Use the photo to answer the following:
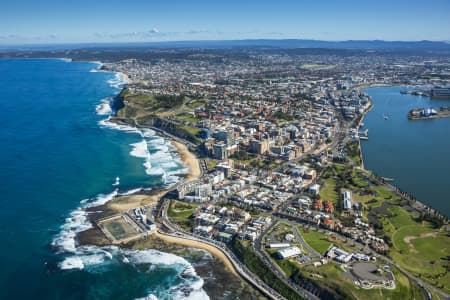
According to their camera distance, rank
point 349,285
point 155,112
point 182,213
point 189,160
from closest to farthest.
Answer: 1. point 349,285
2. point 182,213
3. point 189,160
4. point 155,112

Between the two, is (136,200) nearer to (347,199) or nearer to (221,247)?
(221,247)

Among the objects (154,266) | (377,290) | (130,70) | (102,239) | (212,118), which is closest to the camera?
(377,290)

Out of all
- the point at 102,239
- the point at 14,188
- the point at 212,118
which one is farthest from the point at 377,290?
the point at 212,118

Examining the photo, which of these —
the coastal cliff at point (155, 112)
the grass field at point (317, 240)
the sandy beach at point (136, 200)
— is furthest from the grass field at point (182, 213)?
the coastal cliff at point (155, 112)

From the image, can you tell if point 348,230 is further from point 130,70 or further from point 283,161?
point 130,70

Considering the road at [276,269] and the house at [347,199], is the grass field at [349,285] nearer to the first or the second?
the road at [276,269]

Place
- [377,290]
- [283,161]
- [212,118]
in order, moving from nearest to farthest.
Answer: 1. [377,290]
2. [283,161]
3. [212,118]

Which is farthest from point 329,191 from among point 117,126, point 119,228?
point 117,126
